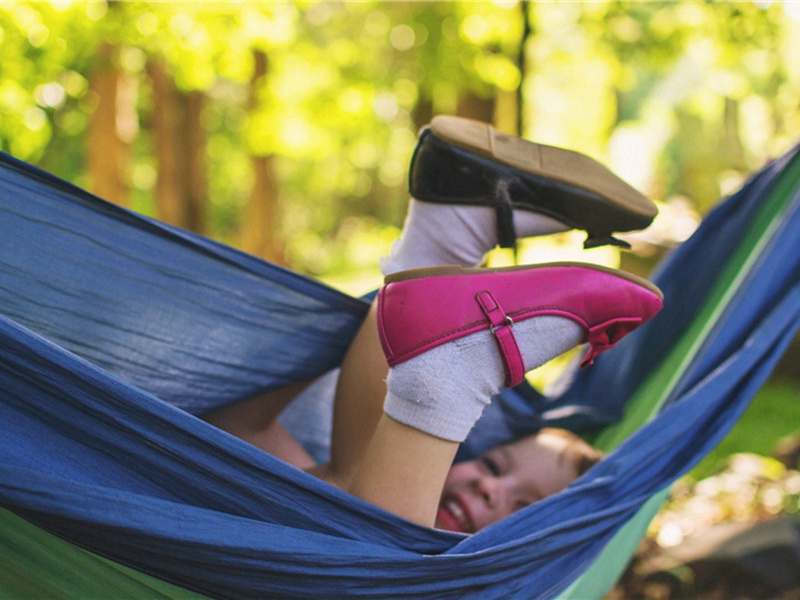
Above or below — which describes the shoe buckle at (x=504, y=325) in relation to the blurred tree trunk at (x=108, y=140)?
below

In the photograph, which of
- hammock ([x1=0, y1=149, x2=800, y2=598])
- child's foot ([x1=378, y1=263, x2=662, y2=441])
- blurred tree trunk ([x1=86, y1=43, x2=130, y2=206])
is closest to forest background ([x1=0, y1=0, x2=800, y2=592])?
blurred tree trunk ([x1=86, y1=43, x2=130, y2=206])

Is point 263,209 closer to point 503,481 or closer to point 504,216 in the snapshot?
point 503,481

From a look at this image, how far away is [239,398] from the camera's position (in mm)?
1374

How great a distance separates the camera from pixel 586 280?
1.03 meters

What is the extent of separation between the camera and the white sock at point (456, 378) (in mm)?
999

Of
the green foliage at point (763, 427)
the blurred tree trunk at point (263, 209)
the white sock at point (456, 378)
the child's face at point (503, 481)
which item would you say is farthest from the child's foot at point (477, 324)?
the blurred tree trunk at point (263, 209)

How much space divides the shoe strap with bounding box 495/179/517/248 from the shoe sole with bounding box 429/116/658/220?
0.04 meters

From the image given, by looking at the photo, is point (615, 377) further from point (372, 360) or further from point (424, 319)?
point (424, 319)

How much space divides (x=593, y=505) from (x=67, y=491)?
677 mm

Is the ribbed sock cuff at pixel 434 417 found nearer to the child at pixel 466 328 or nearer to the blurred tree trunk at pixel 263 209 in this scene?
the child at pixel 466 328

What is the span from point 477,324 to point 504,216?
28 centimetres

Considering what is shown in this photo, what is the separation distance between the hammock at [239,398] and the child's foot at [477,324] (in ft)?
0.48

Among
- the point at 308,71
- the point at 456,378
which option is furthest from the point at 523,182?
the point at 308,71

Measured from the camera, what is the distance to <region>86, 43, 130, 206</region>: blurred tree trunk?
366cm
